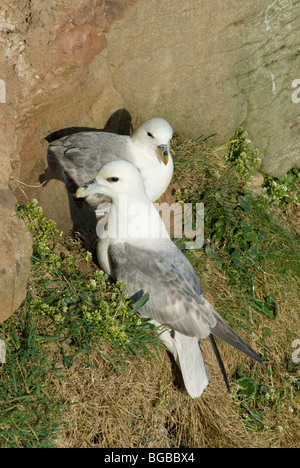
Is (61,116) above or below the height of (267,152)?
above

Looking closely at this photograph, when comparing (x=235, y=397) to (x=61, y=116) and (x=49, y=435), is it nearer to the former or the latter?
(x=49, y=435)

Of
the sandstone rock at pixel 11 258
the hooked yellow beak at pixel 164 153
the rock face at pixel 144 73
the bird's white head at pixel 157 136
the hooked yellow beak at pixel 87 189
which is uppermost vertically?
the rock face at pixel 144 73

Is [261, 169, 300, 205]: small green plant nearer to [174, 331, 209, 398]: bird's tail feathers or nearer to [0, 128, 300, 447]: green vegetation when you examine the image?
[0, 128, 300, 447]: green vegetation

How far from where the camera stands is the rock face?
3.26m

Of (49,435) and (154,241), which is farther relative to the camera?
(154,241)

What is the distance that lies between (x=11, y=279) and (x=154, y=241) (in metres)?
1.01

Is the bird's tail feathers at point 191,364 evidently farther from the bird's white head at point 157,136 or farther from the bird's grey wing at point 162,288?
the bird's white head at point 157,136

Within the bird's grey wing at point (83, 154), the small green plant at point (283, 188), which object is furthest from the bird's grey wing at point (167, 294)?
the small green plant at point (283, 188)

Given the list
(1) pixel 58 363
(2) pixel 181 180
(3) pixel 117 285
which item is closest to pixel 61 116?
(2) pixel 181 180

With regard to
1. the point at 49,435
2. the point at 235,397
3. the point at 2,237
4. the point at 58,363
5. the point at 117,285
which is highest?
the point at 2,237

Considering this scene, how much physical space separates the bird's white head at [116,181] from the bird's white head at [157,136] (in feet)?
1.69

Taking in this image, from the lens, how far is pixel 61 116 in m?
3.95

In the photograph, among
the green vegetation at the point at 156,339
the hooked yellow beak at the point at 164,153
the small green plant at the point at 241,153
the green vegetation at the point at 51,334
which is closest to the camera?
the green vegetation at the point at 51,334

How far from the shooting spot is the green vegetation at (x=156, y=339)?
2.86 m
